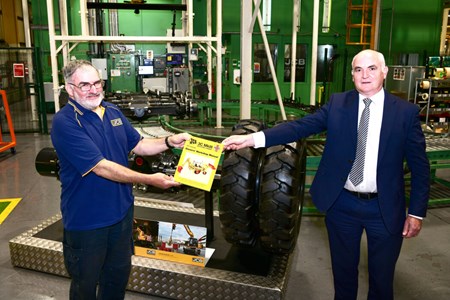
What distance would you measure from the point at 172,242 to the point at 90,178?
1.19m

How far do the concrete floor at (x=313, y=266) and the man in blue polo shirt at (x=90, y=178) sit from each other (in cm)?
100

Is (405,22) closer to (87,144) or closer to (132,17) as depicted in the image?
(132,17)

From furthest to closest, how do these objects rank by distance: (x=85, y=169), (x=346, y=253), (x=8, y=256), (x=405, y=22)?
(x=405, y=22) → (x=8, y=256) → (x=346, y=253) → (x=85, y=169)

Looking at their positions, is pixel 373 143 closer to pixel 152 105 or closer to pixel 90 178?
pixel 90 178

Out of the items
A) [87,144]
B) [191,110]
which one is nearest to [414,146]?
[87,144]

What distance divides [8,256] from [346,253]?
3.16m

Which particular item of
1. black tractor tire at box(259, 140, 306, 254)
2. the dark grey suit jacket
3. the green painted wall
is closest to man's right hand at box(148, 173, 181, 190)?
black tractor tire at box(259, 140, 306, 254)

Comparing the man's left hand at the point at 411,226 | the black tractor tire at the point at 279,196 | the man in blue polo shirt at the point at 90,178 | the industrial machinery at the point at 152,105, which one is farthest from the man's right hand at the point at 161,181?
the industrial machinery at the point at 152,105

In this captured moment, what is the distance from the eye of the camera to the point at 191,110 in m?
5.34

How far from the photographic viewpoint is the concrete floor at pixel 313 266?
328cm

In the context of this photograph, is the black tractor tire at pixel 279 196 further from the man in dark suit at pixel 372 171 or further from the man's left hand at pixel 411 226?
the man's left hand at pixel 411 226

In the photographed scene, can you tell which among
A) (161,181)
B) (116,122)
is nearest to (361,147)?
(161,181)

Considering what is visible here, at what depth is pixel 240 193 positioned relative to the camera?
279 cm

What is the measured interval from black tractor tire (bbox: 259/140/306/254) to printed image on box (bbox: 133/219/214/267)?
59 cm
